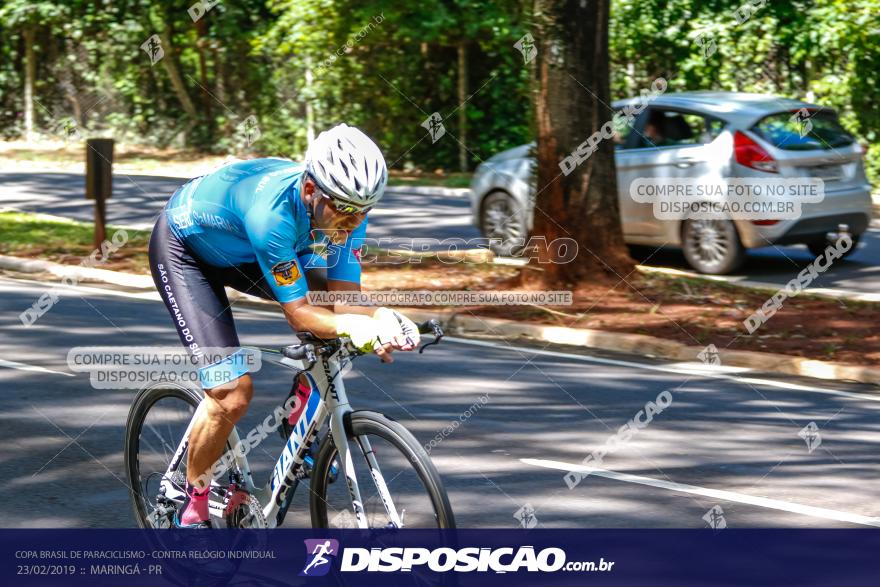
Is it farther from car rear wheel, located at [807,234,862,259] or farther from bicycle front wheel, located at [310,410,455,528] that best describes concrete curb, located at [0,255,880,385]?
bicycle front wheel, located at [310,410,455,528]

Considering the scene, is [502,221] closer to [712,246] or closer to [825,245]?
[712,246]

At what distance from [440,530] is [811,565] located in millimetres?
Answer: 1982

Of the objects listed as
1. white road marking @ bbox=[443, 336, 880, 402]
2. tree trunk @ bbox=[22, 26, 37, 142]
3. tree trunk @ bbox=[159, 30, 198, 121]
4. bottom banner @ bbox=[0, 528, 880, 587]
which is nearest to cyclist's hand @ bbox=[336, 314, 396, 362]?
bottom banner @ bbox=[0, 528, 880, 587]

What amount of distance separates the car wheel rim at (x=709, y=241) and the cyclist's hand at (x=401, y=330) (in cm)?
997

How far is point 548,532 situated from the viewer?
5.74m

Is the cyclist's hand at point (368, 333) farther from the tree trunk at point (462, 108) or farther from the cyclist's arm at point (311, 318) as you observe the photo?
the tree trunk at point (462, 108)

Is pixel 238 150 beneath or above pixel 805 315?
beneath

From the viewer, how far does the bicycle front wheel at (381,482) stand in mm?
4141

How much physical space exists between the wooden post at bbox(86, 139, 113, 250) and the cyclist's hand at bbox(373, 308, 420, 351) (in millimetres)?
10801

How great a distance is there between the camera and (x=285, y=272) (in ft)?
14.3

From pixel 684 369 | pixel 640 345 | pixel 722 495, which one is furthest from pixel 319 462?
pixel 640 345

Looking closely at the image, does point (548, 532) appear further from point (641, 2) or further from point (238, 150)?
point (238, 150)

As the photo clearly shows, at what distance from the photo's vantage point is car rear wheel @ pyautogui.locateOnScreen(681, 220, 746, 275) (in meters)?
13.7

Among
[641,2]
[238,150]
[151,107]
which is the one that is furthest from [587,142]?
[151,107]
